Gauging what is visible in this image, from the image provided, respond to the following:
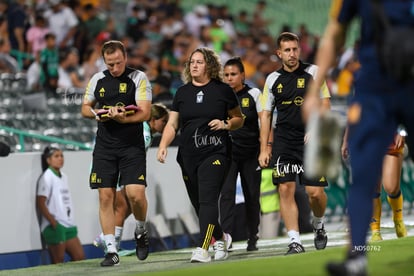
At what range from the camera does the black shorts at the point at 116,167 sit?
37.5 feet

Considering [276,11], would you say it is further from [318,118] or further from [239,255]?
[318,118]

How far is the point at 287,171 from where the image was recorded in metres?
11.5

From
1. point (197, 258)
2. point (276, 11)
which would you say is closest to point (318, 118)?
point (197, 258)

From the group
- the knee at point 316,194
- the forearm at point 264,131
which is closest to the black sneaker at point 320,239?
the knee at point 316,194

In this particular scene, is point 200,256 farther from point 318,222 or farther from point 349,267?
point 349,267

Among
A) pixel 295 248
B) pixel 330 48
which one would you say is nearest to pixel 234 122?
pixel 295 248

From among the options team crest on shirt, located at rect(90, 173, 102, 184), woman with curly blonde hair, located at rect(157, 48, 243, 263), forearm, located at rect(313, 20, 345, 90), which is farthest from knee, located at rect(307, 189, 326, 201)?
forearm, located at rect(313, 20, 345, 90)

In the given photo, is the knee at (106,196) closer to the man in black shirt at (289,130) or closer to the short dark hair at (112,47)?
the short dark hair at (112,47)

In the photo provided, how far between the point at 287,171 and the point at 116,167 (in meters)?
1.79

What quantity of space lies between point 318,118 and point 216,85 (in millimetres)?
5415

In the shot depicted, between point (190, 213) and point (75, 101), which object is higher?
point (75, 101)

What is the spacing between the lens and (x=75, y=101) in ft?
62.4

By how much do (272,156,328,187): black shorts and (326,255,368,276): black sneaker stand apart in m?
5.19

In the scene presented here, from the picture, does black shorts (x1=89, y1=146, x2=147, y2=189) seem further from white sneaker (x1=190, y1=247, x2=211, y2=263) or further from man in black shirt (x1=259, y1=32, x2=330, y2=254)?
man in black shirt (x1=259, y1=32, x2=330, y2=254)
